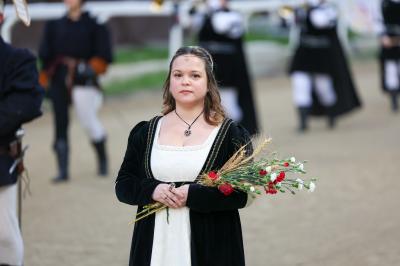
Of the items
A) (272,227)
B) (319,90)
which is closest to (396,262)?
(272,227)

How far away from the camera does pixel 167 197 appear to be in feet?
13.6

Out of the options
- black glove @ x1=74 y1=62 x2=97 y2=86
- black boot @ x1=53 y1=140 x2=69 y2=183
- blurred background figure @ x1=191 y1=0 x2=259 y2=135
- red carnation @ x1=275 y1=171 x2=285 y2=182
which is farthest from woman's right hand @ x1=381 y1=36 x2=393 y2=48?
red carnation @ x1=275 y1=171 x2=285 y2=182

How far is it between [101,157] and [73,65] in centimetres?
94

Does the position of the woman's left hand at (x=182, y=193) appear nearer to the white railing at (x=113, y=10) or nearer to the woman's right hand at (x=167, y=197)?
the woman's right hand at (x=167, y=197)

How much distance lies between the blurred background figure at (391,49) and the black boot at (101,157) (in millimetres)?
5630

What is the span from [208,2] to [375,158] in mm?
2548

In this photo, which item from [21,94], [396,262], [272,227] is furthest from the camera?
[272,227]

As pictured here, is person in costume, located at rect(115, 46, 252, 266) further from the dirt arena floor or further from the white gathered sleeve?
the white gathered sleeve

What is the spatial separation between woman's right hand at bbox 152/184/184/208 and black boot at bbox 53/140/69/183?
17.4ft

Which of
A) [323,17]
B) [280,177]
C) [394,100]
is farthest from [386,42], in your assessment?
[280,177]

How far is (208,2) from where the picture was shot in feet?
36.4

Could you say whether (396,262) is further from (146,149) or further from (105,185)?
(105,185)

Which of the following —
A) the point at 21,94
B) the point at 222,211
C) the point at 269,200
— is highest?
the point at 21,94

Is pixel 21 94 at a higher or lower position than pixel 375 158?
higher
